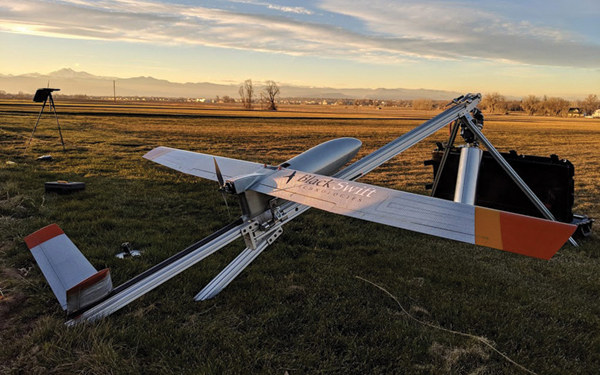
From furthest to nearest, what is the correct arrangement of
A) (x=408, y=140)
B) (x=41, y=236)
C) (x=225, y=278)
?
(x=408, y=140), (x=225, y=278), (x=41, y=236)

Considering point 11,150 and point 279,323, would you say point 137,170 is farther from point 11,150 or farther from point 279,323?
point 279,323

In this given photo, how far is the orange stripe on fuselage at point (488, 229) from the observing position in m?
2.45

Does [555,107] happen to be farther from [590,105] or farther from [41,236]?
[41,236]

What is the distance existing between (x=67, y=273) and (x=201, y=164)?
2.98 meters

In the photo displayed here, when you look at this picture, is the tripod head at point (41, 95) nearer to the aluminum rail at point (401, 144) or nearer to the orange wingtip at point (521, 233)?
the aluminum rail at point (401, 144)

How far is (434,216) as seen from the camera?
2.85m

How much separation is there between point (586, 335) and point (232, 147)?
20264 millimetres

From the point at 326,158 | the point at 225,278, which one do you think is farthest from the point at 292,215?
the point at 225,278

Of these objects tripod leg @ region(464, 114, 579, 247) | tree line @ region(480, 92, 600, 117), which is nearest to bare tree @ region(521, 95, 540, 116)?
tree line @ region(480, 92, 600, 117)

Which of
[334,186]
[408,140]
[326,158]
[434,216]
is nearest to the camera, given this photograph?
[434,216]

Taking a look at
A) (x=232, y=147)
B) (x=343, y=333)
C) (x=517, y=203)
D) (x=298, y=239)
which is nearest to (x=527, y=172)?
(x=517, y=203)

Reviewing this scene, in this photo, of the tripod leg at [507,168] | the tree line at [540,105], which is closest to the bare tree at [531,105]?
the tree line at [540,105]

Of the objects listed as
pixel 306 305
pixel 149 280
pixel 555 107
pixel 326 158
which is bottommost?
pixel 306 305

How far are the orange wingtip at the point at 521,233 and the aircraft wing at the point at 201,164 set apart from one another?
351cm
